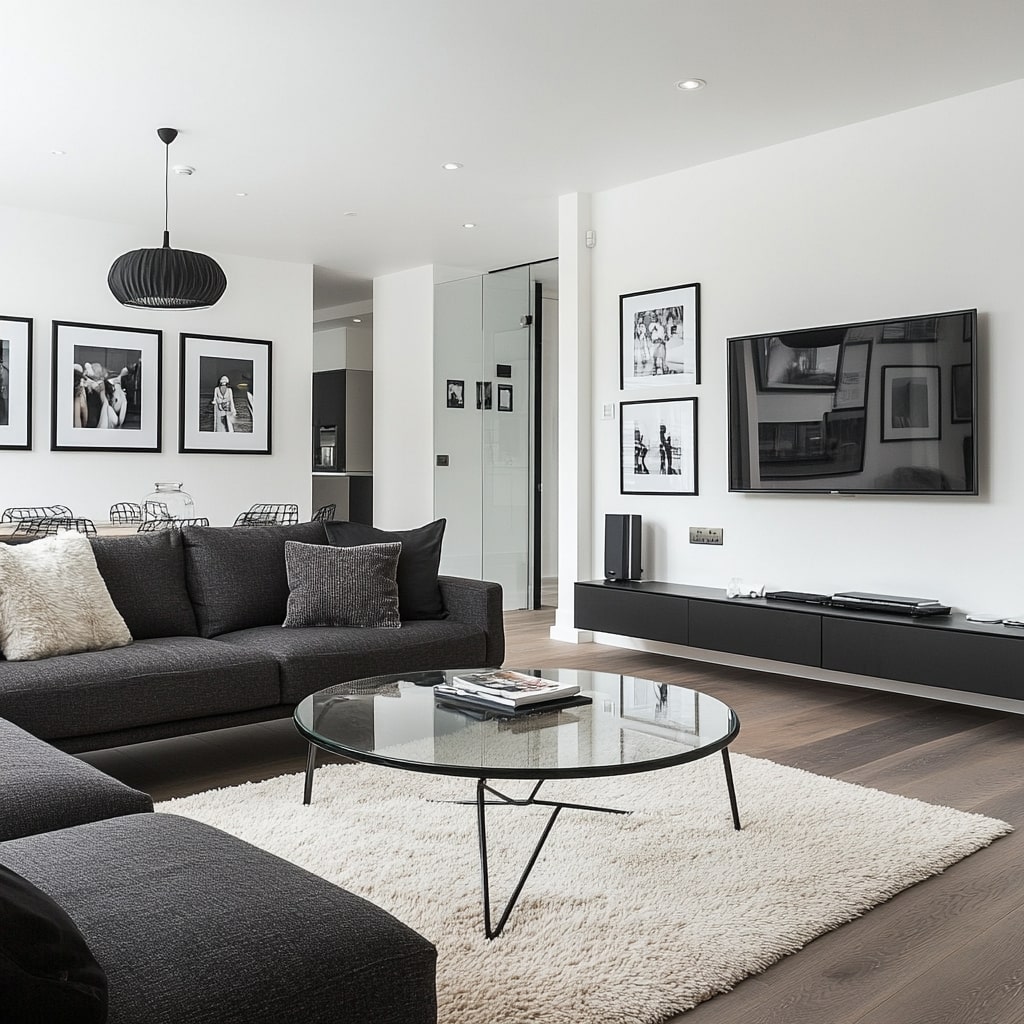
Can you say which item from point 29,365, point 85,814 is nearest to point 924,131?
point 85,814

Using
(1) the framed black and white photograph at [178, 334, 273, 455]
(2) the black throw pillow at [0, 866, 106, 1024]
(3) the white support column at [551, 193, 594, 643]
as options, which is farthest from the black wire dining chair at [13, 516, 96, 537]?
(2) the black throw pillow at [0, 866, 106, 1024]

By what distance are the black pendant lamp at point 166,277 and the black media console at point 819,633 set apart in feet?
8.56

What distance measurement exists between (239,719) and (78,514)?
13.7ft

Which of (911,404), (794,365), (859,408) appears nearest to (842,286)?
(794,365)

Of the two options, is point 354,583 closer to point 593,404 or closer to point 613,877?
point 613,877

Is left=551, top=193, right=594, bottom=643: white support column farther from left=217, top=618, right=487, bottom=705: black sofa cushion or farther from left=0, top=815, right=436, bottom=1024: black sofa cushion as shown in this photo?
left=0, top=815, right=436, bottom=1024: black sofa cushion

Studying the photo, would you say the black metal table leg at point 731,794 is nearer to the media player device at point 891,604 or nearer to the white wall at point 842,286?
the media player device at point 891,604

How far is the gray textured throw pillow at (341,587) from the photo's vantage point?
396cm

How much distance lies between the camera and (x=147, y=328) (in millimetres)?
7293

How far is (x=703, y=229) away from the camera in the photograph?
18.3 feet

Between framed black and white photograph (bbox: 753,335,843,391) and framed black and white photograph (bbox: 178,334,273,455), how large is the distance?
418 cm

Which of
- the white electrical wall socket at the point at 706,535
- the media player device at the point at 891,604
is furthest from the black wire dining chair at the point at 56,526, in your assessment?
the media player device at the point at 891,604

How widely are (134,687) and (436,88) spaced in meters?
2.85

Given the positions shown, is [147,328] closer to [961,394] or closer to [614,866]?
[961,394]
